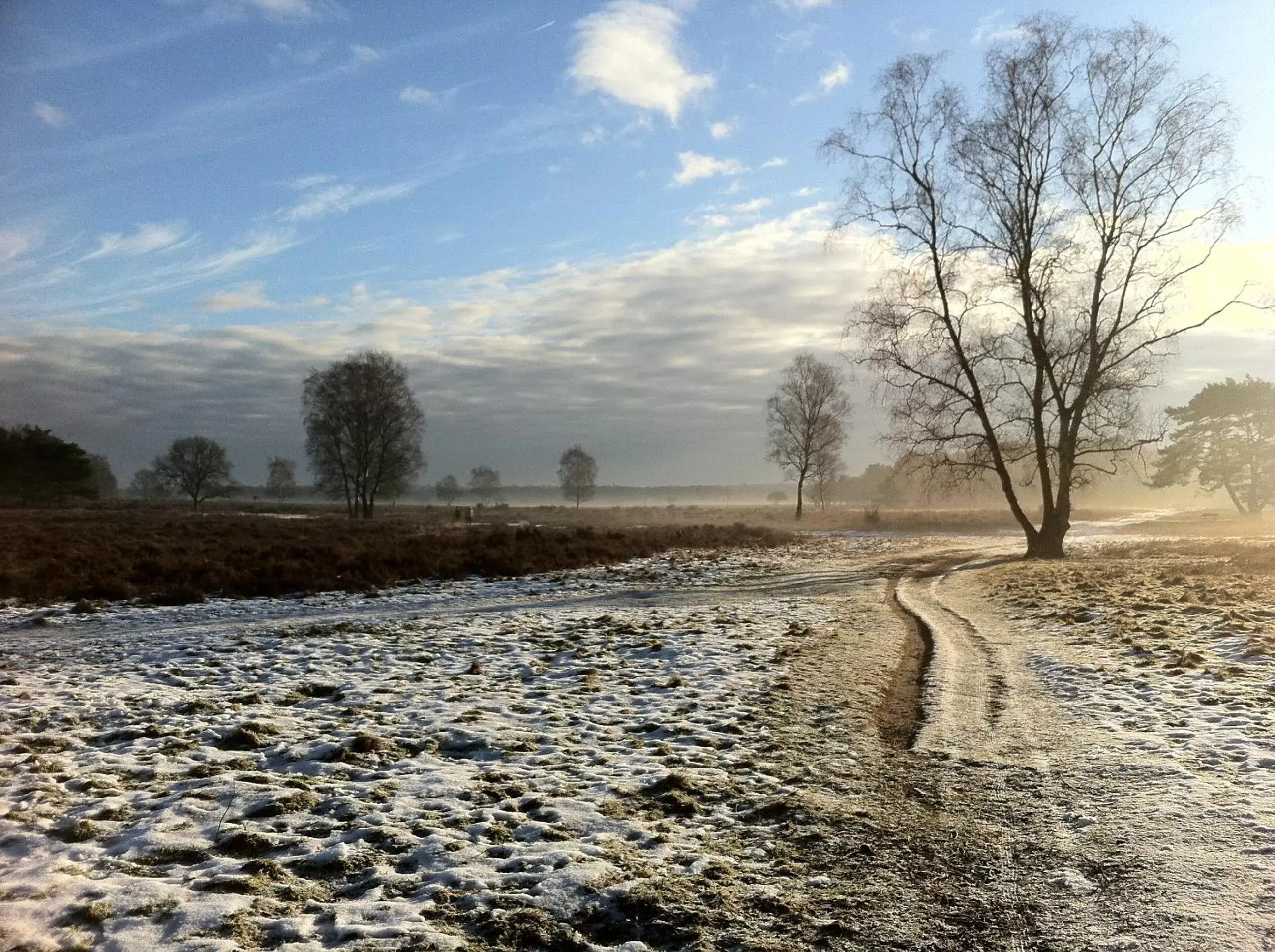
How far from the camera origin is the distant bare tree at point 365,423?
54.8 metres

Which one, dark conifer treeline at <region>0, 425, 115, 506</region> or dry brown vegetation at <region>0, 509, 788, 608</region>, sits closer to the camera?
dry brown vegetation at <region>0, 509, 788, 608</region>

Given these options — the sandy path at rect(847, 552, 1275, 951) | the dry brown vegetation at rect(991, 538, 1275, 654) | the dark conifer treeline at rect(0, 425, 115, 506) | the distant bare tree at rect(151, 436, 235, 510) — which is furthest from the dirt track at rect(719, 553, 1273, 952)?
the distant bare tree at rect(151, 436, 235, 510)

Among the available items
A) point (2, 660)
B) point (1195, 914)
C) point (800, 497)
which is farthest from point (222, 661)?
point (800, 497)

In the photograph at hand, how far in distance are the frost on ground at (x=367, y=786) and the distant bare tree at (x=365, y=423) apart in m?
45.4

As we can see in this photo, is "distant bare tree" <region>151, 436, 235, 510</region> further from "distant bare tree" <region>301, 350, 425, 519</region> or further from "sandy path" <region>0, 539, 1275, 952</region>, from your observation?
"sandy path" <region>0, 539, 1275, 952</region>

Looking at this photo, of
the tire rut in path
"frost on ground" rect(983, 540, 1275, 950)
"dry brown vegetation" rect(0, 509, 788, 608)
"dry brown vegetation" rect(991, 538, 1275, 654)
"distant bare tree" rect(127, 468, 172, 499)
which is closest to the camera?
"frost on ground" rect(983, 540, 1275, 950)

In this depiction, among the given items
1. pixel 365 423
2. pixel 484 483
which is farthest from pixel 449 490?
pixel 365 423

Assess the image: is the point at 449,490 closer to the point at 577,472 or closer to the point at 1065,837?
the point at 577,472

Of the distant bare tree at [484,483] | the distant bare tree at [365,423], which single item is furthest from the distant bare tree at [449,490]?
the distant bare tree at [365,423]

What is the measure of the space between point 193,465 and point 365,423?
50.2 m

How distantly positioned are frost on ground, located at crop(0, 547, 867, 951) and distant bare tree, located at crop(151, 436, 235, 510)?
91.7 meters

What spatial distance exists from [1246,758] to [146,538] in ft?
86.8

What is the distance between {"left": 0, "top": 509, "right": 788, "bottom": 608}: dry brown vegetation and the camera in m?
15.9

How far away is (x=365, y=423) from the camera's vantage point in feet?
181
